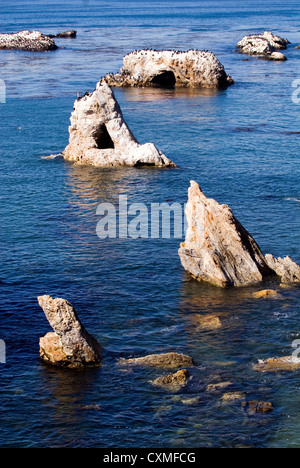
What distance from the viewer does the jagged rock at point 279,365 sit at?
135 ft

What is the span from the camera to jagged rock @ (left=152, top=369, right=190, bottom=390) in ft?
129

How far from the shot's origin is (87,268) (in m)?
57.7

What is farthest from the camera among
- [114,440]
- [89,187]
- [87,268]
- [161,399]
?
[89,187]

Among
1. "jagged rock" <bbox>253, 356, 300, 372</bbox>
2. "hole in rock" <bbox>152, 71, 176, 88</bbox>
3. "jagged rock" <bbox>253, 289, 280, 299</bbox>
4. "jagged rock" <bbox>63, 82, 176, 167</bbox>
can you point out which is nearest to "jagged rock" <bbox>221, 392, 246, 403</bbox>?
"jagged rock" <bbox>253, 356, 300, 372</bbox>

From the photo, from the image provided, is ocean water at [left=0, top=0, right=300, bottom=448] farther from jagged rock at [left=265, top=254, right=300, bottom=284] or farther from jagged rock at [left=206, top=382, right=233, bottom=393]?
jagged rock at [left=265, top=254, right=300, bottom=284]

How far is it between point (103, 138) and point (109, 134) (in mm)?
2616

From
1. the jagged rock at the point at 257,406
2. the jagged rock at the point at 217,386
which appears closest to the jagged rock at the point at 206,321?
the jagged rock at the point at 217,386

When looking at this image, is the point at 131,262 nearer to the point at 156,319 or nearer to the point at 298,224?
the point at 156,319

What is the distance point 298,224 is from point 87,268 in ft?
72.3

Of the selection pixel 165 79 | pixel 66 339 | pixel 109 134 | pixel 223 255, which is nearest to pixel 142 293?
pixel 223 255

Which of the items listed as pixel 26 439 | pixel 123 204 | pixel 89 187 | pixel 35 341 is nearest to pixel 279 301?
pixel 35 341

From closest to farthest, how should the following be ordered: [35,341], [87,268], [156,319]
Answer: [35,341]
[156,319]
[87,268]

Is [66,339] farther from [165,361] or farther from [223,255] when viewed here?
[223,255]

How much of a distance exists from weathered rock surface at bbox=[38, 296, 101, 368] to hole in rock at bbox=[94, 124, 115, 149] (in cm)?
5082
